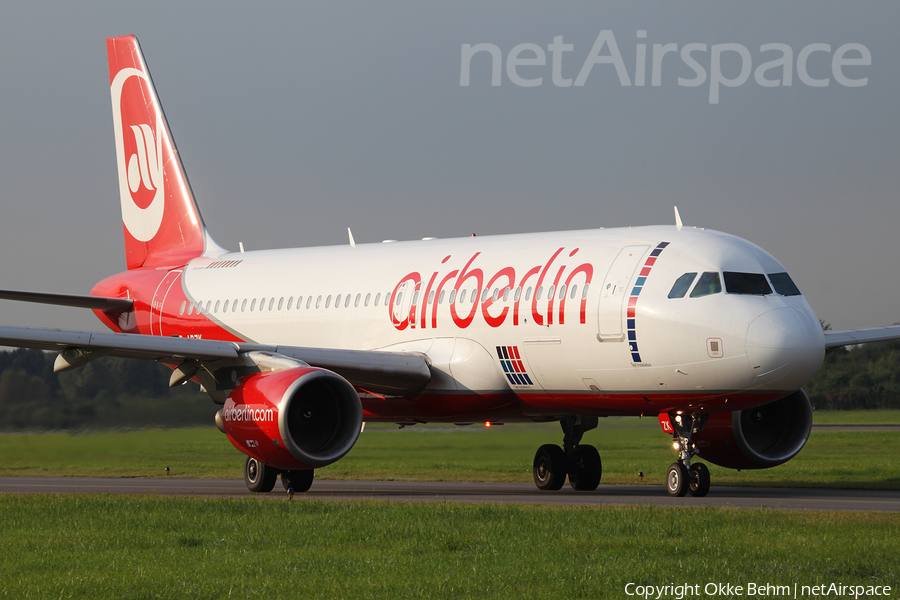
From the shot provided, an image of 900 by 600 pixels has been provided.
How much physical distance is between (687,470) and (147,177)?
16.5 m

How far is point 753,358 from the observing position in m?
15.1

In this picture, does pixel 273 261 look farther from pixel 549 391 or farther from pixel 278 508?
pixel 278 508

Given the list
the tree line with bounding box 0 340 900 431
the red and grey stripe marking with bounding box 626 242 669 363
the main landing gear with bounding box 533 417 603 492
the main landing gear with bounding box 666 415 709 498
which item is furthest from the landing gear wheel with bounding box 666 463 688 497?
the tree line with bounding box 0 340 900 431

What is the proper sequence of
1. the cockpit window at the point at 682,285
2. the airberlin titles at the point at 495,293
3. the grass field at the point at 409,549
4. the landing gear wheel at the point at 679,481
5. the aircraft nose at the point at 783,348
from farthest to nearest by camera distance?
the airberlin titles at the point at 495,293 → the landing gear wheel at the point at 679,481 → the cockpit window at the point at 682,285 → the aircraft nose at the point at 783,348 → the grass field at the point at 409,549

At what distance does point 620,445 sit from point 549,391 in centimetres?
1798

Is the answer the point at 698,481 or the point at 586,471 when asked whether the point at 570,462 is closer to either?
the point at 586,471

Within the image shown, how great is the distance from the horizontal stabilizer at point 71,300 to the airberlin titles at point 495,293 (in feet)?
22.8

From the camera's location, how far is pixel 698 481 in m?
16.5

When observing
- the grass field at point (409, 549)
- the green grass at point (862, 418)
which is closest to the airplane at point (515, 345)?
the grass field at point (409, 549)

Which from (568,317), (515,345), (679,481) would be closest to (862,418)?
(515,345)

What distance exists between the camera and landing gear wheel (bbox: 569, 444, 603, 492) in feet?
64.8

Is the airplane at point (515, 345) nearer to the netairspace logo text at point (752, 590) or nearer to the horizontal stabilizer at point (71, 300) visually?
the horizontal stabilizer at point (71, 300)

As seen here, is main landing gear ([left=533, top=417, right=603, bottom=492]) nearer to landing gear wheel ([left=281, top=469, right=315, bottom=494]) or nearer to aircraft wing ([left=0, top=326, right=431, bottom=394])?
aircraft wing ([left=0, top=326, right=431, bottom=394])

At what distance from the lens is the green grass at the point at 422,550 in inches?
339
